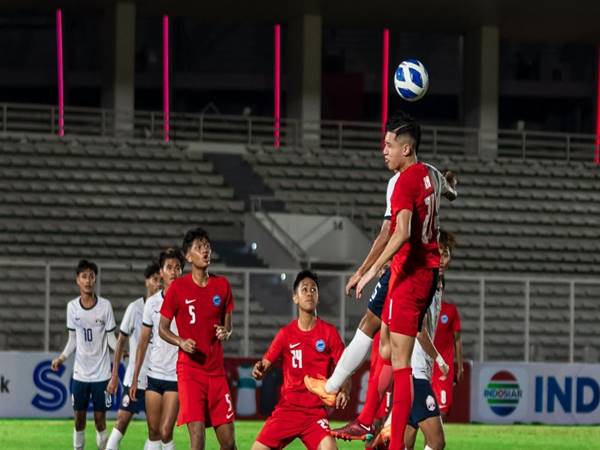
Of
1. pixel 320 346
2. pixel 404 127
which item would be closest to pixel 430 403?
pixel 320 346

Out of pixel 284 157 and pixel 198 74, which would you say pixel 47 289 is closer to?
pixel 284 157

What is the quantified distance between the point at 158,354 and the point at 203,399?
6.61 feet

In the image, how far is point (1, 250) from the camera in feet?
96.8

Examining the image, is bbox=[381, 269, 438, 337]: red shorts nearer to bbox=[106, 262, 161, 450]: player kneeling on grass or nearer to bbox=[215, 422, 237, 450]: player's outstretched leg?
bbox=[215, 422, 237, 450]: player's outstretched leg

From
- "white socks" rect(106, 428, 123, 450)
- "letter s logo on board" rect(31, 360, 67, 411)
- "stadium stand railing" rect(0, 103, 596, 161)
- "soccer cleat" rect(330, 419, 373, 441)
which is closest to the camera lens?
"soccer cleat" rect(330, 419, 373, 441)

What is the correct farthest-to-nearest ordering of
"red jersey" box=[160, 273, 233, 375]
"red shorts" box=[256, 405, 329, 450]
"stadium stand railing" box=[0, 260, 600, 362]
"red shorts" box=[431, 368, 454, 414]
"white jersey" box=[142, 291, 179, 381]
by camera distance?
"stadium stand railing" box=[0, 260, 600, 362] → "red shorts" box=[431, 368, 454, 414] → "white jersey" box=[142, 291, 179, 381] → "red jersey" box=[160, 273, 233, 375] → "red shorts" box=[256, 405, 329, 450]

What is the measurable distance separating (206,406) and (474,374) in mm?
13134

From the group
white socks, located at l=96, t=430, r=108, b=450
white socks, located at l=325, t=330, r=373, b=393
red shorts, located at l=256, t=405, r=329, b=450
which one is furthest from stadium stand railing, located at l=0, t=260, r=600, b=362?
white socks, located at l=325, t=330, r=373, b=393

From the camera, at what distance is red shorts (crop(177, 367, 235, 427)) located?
11.9 metres

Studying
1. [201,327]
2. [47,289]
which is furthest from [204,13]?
[201,327]

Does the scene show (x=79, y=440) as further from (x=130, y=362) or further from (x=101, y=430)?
(x=130, y=362)

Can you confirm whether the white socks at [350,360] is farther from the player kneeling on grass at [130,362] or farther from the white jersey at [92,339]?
the white jersey at [92,339]

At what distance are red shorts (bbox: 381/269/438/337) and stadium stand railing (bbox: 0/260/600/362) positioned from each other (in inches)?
511

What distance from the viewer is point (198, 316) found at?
1198 centimetres
